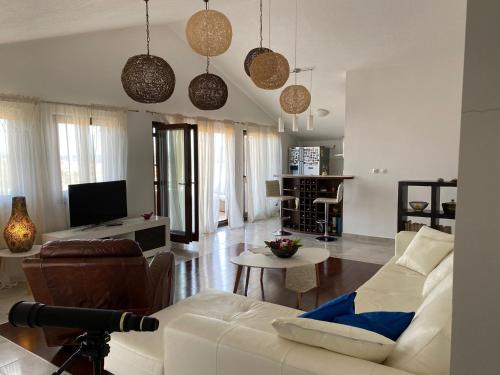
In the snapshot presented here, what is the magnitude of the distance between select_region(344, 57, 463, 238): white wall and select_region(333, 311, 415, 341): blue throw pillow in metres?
4.51

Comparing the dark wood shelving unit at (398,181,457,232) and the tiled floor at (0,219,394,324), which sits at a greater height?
the dark wood shelving unit at (398,181,457,232)

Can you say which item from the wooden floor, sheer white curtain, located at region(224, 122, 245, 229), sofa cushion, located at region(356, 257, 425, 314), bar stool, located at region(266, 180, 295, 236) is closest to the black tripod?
sofa cushion, located at region(356, 257, 425, 314)

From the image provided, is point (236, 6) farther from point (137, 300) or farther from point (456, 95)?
point (137, 300)

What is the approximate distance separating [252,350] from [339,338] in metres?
0.35

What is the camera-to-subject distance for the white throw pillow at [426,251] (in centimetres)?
308

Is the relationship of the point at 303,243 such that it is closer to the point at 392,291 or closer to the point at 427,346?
the point at 392,291

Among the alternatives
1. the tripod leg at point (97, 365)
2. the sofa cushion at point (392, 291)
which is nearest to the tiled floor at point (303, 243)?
the sofa cushion at point (392, 291)

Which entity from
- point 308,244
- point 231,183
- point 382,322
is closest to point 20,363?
point 382,322

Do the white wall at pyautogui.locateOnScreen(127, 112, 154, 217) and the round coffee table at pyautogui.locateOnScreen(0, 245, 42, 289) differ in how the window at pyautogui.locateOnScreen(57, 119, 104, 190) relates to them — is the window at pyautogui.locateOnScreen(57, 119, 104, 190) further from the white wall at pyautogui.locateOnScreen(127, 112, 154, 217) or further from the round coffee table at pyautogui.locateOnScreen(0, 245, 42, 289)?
the round coffee table at pyautogui.locateOnScreen(0, 245, 42, 289)

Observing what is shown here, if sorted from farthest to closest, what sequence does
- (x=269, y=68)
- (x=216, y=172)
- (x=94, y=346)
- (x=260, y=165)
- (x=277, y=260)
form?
(x=260, y=165) < (x=216, y=172) < (x=277, y=260) < (x=269, y=68) < (x=94, y=346)

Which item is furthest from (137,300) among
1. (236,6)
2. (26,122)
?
(236,6)

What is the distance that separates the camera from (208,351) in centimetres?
157

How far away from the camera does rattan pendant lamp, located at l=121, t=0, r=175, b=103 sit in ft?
9.02

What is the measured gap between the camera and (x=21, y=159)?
4.33 m
